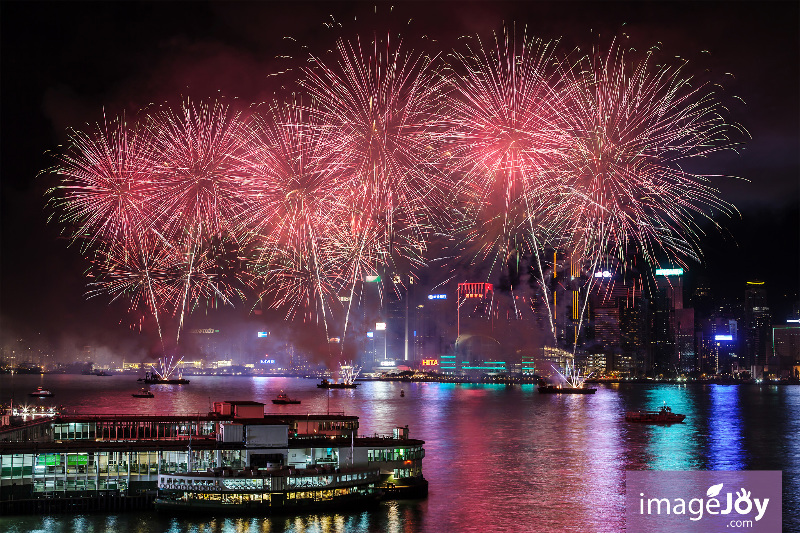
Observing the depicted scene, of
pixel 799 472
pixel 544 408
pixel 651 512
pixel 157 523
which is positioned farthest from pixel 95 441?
pixel 544 408

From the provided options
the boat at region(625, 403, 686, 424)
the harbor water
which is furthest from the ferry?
the boat at region(625, 403, 686, 424)

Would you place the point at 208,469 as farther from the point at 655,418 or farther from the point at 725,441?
the point at 655,418

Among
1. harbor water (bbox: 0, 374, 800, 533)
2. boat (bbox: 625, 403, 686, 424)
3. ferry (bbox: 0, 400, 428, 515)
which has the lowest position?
boat (bbox: 625, 403, 686, 424)

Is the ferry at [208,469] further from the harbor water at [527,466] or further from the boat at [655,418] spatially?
the boat at [655,418]

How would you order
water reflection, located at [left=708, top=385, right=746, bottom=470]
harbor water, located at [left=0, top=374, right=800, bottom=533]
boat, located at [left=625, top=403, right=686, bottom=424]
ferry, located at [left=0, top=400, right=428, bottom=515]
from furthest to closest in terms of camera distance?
boat, located at [left=625, top=403, right=686, bottom=424] < water reflection, located at [left=708, top=385, right=746, bottom=470] < ferry, located at [left=0, top=400, right=428, bottom=515] < harbor water, located at [left=0, top=374, right=800, bottom=533]

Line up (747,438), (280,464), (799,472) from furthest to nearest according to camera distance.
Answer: (747,438) < (799,472) < (280,464)

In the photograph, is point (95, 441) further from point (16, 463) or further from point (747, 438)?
point (747, 438)

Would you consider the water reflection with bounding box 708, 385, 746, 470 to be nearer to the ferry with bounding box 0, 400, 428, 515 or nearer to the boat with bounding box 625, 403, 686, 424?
the boat with bounding box 625, 403, 686, 424

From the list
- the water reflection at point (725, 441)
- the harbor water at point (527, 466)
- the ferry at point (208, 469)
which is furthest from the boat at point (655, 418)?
the ferry at point (208, 469)
